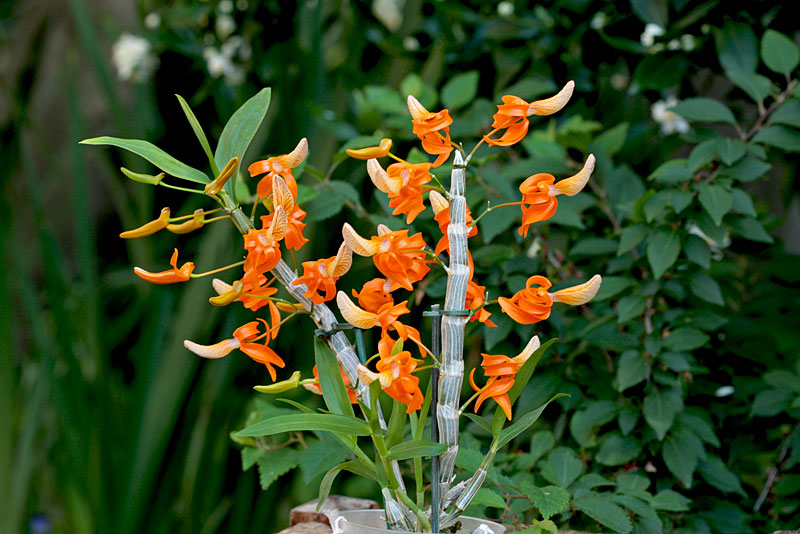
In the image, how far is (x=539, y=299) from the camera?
1.01 ft

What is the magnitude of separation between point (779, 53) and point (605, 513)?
0.49 m

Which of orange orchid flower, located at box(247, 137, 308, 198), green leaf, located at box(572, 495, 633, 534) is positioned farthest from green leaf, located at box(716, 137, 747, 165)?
orange orchid flower, located at box(247, 137, 308, 198)

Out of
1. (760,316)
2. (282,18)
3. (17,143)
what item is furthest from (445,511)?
(17,143)

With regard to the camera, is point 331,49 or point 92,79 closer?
point 331,49

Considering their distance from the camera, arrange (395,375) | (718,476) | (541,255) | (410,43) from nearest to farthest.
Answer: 1. (395,375)
2. (718,476)
3. (541,255)
4. (410,43)

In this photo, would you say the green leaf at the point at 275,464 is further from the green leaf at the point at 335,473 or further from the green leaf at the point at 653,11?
the green leaf at the point at 653,11

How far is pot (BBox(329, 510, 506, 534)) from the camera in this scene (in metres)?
0.32

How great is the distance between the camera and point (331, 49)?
1.24 metres

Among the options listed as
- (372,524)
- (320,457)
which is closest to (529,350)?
(372,524)

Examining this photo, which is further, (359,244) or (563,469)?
(563,469)

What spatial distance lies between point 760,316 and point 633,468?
0.29 m

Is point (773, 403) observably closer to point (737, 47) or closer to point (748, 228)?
point (748, 228)

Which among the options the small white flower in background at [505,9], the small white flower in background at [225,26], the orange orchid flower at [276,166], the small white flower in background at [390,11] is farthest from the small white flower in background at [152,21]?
the orange orchid flower at [276,166]

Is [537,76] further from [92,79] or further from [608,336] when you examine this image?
[92,79]
